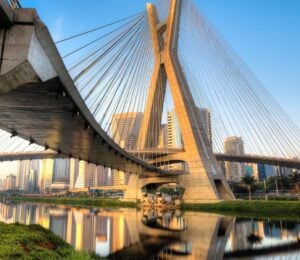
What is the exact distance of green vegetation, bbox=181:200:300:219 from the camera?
3284 cm

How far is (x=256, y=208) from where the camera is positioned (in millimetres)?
36062

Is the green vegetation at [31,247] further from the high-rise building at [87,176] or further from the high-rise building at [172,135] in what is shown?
the high-rise building at [87,176]

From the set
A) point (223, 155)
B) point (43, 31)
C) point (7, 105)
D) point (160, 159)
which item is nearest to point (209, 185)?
point (160, 159)

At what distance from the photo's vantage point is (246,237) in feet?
55.4

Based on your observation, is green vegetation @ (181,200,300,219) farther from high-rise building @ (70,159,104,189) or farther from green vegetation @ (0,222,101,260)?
high-rise building @ (70,159,104,189)

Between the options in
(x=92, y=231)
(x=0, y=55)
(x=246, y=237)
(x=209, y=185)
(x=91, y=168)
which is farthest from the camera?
(x=91, y=168)

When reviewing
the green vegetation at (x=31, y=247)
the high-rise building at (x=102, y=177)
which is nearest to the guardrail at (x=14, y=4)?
the green vegetation at (x=31, y=247)

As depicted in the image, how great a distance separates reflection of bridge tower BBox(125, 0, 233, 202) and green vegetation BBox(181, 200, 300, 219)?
219 centimetres

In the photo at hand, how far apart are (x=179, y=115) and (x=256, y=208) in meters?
16.2

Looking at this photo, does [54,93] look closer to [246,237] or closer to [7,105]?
[7,105]

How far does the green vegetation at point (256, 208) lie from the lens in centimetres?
3284

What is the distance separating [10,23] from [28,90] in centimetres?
284

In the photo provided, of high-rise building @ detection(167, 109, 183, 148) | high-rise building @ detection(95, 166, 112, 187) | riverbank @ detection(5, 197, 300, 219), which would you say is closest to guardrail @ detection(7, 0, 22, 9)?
riverbank @ detection(5, 197, 300, 219)

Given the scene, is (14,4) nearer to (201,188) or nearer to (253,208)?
(253,208)
